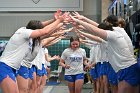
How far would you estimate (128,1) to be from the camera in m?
8.69

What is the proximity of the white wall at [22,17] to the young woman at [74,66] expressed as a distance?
359 inches

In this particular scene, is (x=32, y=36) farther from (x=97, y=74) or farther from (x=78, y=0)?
(x=78, y=0)

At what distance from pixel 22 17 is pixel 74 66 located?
32.0 ft

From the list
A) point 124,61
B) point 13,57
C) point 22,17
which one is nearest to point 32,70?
point 13,57

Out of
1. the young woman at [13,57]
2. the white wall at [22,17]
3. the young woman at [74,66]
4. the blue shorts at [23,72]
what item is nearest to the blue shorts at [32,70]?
the blue shorts at [23,72]

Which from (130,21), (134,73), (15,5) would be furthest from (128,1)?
(15,5)

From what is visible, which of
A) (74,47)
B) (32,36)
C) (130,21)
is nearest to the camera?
(32,36)

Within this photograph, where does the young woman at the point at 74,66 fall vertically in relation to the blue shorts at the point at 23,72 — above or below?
below

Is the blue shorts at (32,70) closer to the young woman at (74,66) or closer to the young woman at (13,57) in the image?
the young woman at (74,66)

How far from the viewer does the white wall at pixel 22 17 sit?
1792cm

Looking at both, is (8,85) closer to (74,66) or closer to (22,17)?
(74,66)

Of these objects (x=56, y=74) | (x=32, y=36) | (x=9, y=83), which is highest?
(x=32, y=36)

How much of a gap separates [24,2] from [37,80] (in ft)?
31.4

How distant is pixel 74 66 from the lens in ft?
28.9
